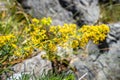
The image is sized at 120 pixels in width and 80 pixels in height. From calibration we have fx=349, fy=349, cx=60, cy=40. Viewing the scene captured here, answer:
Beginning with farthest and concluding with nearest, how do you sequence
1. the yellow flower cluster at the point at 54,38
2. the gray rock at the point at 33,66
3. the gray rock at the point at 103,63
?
the gray rock at the point at 103,63 < the gray rock at the point at 33,66 < the yellow flower cluster at the point at 54,38

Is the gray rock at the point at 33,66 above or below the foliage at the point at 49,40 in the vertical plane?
below

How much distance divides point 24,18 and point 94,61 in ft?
5.10

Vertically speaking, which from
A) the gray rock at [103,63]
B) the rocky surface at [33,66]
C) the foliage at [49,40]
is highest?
the foliage at [49,40]

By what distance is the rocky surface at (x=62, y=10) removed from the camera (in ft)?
18.0

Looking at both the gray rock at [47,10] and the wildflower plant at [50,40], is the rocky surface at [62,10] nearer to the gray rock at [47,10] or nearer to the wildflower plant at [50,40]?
the gray rock at [47,10]

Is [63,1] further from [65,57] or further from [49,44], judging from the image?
[49,44]

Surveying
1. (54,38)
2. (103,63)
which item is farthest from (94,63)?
(54,38)

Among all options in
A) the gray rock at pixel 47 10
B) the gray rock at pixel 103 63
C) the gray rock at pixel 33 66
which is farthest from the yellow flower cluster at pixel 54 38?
the gray rock at pixel 47 10

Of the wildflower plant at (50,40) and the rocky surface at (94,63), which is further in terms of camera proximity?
the rocky surface at (94,63)

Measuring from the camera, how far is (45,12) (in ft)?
18.0

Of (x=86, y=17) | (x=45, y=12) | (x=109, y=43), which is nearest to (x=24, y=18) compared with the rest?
(x=45, y=12)

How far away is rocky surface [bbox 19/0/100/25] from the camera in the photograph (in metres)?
5.48

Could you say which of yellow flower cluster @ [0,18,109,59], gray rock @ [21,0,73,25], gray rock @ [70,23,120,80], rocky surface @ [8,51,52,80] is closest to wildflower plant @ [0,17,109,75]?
yellow flower cluster @ [0,18,109,59]

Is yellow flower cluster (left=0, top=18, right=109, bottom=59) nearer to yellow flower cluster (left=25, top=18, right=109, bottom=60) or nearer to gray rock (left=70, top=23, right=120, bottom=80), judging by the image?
yellow flower cluster (left=25, top=18, right=109, bottom=60)
